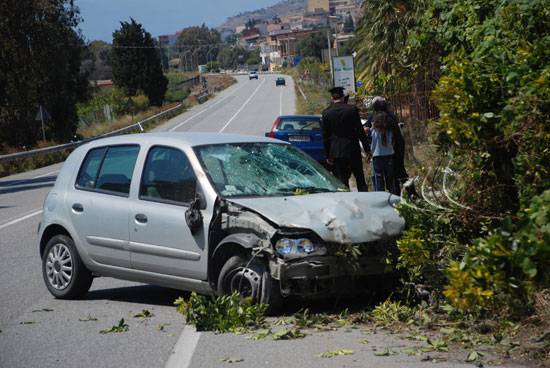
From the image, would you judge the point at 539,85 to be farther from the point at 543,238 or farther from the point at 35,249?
the point at 35,249

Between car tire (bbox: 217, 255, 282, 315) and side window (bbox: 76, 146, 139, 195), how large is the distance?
157 cm

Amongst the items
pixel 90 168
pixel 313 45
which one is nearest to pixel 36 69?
pixel 90 168

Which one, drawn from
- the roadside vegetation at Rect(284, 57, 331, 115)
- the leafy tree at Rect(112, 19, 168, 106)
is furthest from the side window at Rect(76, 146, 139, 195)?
the leafy tree at Rect(112, 19, 168, 106)

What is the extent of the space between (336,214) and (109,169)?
2.69 m

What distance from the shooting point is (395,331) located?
777cm

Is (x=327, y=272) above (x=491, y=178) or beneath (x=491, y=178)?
beneath

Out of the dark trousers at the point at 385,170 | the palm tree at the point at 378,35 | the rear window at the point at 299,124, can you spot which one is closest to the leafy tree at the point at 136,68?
the palm tree at the point at 378,35

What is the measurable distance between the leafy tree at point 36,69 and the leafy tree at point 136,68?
3723 cm

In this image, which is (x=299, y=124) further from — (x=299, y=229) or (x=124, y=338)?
(x=124, y=338)

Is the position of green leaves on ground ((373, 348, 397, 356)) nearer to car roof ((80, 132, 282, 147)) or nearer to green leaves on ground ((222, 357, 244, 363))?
green leaves on ground ((222, 357, 244, 363))

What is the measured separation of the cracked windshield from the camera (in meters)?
8.94

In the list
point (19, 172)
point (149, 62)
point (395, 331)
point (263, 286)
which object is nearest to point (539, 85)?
point (395, 331)

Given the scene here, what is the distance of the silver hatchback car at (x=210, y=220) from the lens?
819cm

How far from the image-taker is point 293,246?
321 inches
